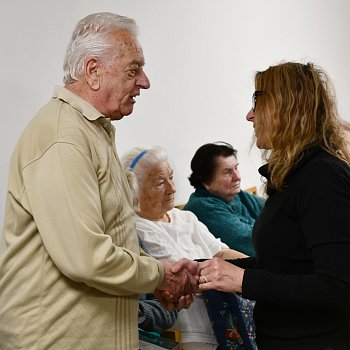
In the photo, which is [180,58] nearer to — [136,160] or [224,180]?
[224,180]

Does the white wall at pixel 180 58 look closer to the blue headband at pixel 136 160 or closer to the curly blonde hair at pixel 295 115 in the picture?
the blue headband at pixel 136 160

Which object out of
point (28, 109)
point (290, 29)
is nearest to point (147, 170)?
point (28, 109)

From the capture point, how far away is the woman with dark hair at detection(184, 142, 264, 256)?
3.27m

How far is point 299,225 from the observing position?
1.54 m

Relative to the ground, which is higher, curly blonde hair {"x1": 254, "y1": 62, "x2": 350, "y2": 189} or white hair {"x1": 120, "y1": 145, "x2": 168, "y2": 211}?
curly blonde hair {"x1": 254, "y1": 62, "x2": 350, "y2": 189}

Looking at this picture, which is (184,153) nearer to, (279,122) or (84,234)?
(279,122)

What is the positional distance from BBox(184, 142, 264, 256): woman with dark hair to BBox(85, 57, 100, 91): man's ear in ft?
5.83

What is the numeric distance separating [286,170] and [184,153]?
2.00 metres

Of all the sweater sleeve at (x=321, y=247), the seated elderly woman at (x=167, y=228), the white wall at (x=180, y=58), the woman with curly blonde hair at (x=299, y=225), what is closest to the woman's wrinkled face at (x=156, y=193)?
the seated elderly woman at (x=167, y=228)

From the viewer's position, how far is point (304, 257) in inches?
60.6

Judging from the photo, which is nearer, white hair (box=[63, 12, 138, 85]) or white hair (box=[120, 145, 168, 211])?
white hair (box=[63, 12, 138, 85])

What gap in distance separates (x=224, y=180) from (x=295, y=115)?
5.95ft

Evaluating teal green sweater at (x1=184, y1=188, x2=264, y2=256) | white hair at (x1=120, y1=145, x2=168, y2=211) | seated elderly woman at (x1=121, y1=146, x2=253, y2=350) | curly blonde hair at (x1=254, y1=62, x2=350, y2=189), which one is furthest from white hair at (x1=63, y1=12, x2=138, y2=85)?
teal green sweater at (x1=184, y1=188, x2=264, y2=256)

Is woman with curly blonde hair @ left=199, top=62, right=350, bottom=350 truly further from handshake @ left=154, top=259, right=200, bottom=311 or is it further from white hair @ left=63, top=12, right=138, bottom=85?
white hair @ left=63, top=12, right=138, bottom=85
